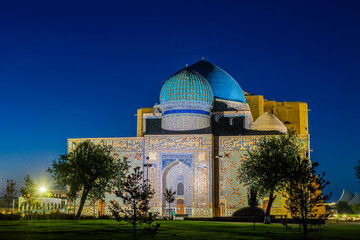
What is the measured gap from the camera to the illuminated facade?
30203mm

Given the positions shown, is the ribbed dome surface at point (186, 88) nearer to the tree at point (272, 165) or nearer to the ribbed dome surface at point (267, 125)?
the ribbed dome surface at point (267, 125)

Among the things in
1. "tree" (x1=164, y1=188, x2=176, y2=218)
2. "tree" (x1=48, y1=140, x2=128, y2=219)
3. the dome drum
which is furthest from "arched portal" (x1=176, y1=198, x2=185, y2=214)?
"tree" (x1=48, y1=140, x2=128, y2=219)

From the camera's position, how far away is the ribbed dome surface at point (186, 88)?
33156mm

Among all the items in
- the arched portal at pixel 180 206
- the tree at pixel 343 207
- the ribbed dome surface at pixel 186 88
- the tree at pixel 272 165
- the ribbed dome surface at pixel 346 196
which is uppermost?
the ribbed dome surface at pixel 186 88

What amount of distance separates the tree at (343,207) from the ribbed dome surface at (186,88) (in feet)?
99.3

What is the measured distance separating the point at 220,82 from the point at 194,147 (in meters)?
7.94

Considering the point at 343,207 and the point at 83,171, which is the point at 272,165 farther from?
the point at 343,207

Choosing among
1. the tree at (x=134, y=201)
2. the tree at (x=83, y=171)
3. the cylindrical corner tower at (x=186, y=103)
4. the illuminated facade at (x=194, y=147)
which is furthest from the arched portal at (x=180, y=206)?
the tree at (x=134, y=201)

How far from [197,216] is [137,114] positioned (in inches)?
558

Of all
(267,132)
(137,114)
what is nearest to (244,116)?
(267,132)

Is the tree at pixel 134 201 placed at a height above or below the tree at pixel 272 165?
below

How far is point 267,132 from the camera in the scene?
33844 mm

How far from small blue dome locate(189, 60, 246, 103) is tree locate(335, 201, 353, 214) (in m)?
26.5

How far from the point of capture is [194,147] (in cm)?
3069
